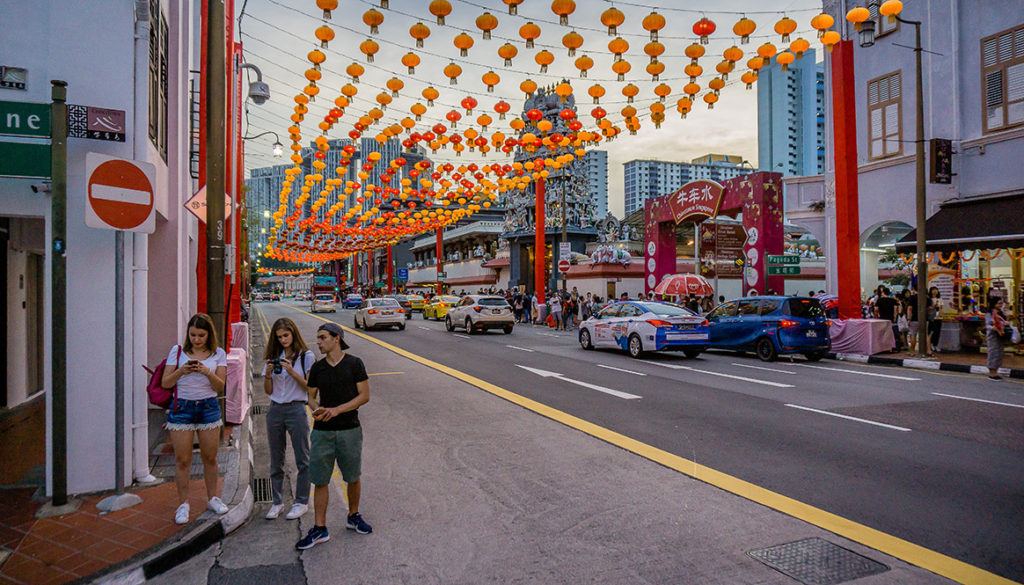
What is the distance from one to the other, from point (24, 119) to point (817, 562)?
7235mm

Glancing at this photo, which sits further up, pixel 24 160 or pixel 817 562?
pixel 24 160

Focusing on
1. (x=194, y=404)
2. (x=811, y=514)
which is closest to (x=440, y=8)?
(x=194, y=404)

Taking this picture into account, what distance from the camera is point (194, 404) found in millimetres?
5090

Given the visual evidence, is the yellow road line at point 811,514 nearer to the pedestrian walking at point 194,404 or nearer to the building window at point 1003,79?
the pedestrian walking at point 194,404

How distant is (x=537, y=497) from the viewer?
5516mm

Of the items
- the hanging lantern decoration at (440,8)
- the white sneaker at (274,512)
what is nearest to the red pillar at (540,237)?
the hanging lantern decoration at (440,8)

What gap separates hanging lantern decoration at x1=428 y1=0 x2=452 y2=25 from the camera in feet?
32.1

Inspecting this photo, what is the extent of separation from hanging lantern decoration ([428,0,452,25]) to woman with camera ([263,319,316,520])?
668cm

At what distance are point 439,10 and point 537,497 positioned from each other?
794 centimetres

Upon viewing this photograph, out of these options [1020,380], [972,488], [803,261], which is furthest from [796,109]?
[972,488]

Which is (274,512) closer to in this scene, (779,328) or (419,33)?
(419,33)

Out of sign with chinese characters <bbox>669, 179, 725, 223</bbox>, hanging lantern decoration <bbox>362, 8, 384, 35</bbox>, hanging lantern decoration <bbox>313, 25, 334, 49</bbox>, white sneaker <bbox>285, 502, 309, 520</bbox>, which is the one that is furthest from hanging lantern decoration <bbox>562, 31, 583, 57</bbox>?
sign with chinese characters <bbox>669, 179, 725, 223</bbox>

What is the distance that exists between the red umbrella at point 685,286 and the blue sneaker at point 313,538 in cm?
2097

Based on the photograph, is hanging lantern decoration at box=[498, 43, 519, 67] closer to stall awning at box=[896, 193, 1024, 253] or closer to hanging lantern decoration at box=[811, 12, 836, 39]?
hanging lantern decoration at box=[811, 12, 836, 39]
